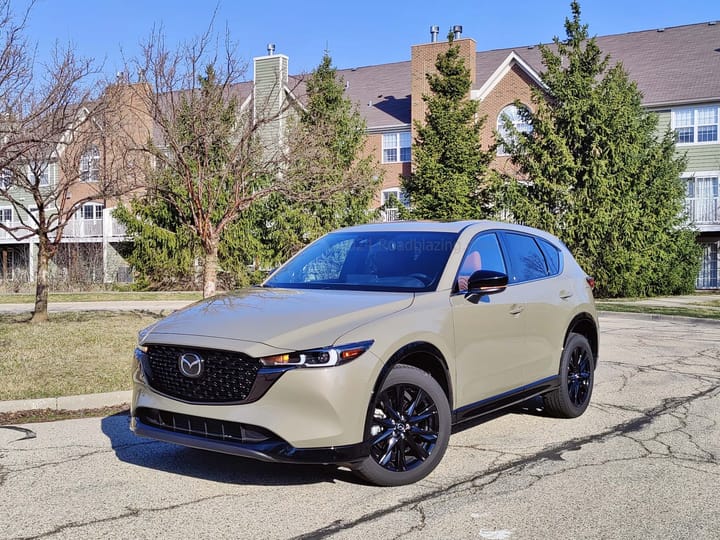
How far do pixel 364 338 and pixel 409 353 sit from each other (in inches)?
17.6

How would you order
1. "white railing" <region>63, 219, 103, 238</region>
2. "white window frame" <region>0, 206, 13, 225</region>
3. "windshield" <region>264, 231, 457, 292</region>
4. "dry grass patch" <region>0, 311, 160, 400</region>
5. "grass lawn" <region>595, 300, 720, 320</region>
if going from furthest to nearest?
"white window frame" <region>0, 206, 13, 225</region>, "white railing" <region>63, 219, 103, 238</region>, "grass lawn" <region>595, 300, 720, 320</region>, "dry grass patch" <region>0, 311, 160, 400</region>, "windshield" <region>264, 231, 457, 292</region>

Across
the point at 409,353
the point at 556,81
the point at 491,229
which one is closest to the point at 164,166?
the point at 491,229

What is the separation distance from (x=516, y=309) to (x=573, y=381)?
1455mm

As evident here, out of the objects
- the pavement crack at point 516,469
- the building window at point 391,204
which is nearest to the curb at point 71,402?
the pavement crack at point 516,469

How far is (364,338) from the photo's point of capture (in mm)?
5250

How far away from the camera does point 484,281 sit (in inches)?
243

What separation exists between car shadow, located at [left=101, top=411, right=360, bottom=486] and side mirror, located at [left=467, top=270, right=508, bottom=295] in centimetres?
163

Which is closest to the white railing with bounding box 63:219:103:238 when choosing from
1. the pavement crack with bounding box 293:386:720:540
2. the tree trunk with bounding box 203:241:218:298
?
the tree trunk with bounding box 203:241:218:298

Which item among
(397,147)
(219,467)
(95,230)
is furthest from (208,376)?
(95,230)

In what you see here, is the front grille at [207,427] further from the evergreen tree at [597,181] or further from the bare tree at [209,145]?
the evergreen tree at [597,181]

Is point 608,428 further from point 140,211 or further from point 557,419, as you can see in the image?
point 140,211

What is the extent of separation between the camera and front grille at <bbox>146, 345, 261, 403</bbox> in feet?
16.8

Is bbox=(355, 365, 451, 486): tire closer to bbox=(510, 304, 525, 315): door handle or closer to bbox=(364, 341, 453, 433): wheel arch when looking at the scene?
bbox=(364, 341, 453, 433): wheel arch

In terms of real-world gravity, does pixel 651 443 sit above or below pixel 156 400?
below
